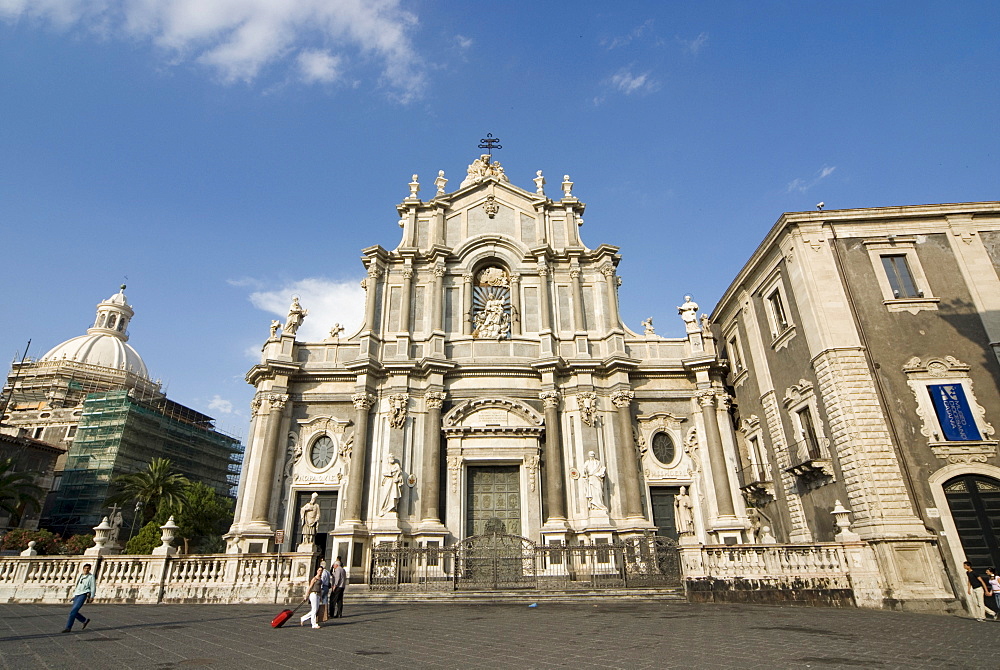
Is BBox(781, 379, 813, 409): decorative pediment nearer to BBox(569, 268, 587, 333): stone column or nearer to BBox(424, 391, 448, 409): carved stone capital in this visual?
BBox(569, 268, 587, 333): stone column

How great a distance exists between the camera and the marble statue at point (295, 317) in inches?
861

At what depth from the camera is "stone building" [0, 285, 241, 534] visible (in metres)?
41.4

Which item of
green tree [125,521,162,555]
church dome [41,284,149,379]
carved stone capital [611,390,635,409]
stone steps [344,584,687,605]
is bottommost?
stone steps [344,584,687,605]

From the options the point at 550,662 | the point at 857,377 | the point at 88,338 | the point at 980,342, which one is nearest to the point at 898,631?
the point at 550,662

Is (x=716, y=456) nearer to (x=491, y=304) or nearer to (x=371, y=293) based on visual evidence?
(x=491, y=304)

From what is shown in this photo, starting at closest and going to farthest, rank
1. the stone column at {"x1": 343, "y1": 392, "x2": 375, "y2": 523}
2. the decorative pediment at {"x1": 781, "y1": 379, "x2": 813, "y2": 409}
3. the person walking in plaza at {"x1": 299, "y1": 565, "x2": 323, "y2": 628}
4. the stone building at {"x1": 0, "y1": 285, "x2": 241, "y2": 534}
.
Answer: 1. the person walking in plaza at {"x1": 299, "y1": 565, "x2": 323, "y2": 628}
2. the decorative pediment at {"x1": 781, "y1": 379, "x2": 813, "y2": 409}
3. the stone column at {"x1": 343, "y1": 392, "x2": 375, "y2": 523}
4. the stone building at {"x1": 0, "y1": 285, "x2": 241, "y2": 534}

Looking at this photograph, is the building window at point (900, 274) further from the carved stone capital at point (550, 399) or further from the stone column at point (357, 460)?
the stone column at point (357, 460)

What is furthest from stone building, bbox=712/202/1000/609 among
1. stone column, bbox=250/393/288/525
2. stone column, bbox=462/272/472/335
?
stone column, bbox=250/393/288/525

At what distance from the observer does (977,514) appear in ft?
46.1

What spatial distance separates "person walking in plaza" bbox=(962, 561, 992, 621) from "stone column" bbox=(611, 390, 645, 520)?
8.42 meters

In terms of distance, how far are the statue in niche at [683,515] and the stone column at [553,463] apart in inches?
153

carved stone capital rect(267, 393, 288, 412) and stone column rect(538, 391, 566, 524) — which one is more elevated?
carved stone capital rect(267, 393, 288, 412)

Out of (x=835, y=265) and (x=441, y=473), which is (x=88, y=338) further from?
(x=835, y=265)

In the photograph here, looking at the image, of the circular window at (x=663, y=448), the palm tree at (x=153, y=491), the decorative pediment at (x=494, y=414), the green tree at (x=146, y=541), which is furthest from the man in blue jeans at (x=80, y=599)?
the palm tree at (x=153, y=491)
